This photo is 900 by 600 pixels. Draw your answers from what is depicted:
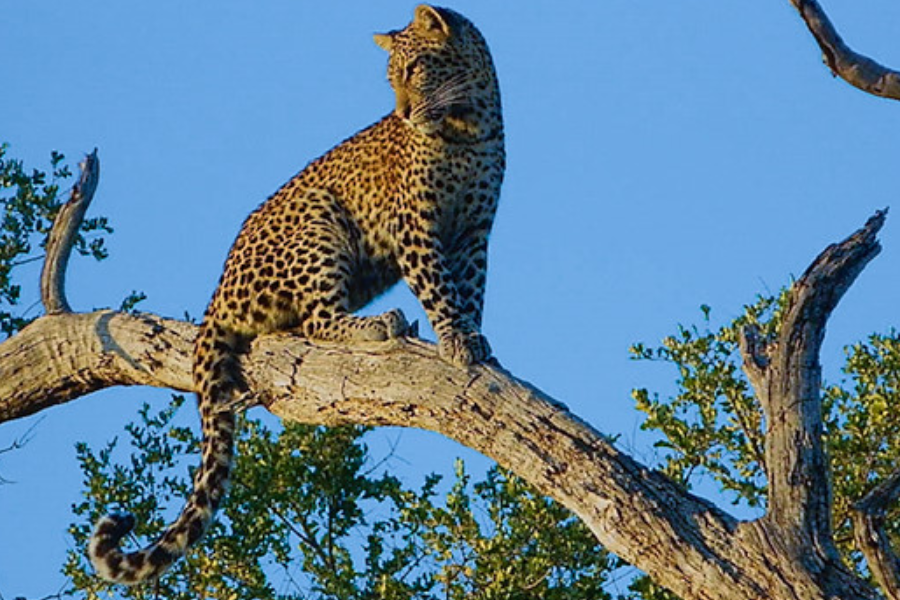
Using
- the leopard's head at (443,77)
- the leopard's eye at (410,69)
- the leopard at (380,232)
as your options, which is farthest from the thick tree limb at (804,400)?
the leopard's eye at (410,69)

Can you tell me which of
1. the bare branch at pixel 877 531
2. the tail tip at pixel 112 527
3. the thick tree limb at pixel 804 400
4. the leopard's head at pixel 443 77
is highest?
the leopard's head at pixel 443 77

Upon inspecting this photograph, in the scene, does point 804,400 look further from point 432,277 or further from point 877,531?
point 432,277

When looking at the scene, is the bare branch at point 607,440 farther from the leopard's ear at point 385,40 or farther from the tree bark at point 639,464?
the leopard's ear at point 385,40

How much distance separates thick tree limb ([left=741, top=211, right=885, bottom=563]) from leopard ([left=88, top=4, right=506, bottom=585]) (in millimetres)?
1563

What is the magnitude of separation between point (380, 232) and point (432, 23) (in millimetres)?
999

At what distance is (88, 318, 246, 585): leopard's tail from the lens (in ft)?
22.5

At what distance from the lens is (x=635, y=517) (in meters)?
6.06

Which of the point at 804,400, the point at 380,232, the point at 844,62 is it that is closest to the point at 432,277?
the point at 380,232

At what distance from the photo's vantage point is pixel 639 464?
622cm

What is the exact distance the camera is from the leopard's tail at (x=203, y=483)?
687 cm

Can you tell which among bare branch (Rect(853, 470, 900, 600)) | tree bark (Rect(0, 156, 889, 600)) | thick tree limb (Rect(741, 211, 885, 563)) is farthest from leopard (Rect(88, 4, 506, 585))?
bare branch (Rect(853, 470, 900, 600))

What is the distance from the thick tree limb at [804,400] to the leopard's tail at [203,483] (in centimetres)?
231

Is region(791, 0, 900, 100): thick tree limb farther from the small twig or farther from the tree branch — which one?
the small twig

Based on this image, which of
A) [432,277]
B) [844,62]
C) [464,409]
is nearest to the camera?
[844,62]
